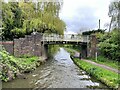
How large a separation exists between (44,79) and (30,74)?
107 inches

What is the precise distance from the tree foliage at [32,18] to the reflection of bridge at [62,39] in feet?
10.3

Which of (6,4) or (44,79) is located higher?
(6,4)

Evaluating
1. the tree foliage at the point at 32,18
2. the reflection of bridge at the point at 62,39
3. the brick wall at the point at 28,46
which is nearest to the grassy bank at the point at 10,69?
the brick wall at the point at 28,46

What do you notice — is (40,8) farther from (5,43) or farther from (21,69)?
(21,69)

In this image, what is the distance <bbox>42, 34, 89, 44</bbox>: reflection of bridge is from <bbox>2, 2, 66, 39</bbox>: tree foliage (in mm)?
3152

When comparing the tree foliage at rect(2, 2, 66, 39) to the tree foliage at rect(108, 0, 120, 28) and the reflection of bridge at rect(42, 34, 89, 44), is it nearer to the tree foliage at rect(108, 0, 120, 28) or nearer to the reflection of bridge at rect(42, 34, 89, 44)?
the reflection of bridge at rect(42, 34, 89, 44)

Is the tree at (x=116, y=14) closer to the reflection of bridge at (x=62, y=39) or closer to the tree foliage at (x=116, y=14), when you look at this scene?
the tree foliage at (x=116, y=14)

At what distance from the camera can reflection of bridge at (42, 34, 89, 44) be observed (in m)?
38.3

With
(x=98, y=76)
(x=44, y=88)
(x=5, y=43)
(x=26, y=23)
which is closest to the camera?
(x=44, y=88)

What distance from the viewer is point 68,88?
65.1 feet

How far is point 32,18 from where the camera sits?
42.0 m

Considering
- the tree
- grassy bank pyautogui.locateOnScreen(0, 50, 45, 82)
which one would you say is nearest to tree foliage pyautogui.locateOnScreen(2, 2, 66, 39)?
the tree

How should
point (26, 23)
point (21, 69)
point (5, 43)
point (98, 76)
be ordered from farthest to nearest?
point (26, 23) → point (5, 43) → point (21, 69) → point (98, 76)

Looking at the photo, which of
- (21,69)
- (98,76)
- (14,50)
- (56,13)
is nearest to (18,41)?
(14,50)
